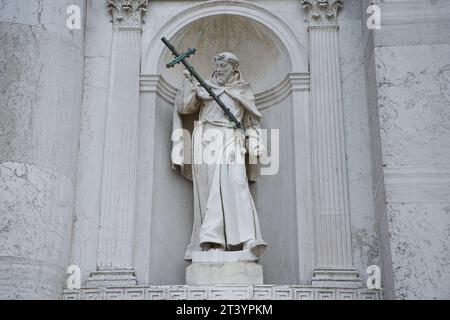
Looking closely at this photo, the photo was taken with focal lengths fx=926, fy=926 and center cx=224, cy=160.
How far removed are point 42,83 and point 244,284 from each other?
380cm

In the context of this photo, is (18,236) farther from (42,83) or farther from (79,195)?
(42,83)

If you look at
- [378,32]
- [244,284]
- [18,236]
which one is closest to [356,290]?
[244,284]

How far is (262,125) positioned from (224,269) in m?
2.87

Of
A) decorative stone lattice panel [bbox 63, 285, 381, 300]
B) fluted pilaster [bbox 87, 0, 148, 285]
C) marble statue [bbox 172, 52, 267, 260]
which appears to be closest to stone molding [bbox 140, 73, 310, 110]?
fluted pilaster [bbox 87, 0, 148, 285]

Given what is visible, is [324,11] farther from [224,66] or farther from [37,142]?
[37,142]

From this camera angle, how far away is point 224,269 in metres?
11.9

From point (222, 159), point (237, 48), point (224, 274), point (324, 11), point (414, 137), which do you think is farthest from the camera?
point (237, 48)

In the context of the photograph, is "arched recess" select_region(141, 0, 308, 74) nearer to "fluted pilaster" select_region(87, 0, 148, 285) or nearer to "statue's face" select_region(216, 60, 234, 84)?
"fluted pilaster" select_region(87, 0, 148, 285)

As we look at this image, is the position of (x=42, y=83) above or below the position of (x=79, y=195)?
above

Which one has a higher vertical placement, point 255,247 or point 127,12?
point 127,12

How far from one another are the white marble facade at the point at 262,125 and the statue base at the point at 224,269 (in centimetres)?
36

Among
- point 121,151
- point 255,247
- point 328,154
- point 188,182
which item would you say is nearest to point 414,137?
point 328,154

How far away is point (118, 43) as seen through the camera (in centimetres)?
1365

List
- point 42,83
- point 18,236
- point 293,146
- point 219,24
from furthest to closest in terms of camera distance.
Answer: point 219,24 < point 293,146 < point 42,83 < point 18,236
